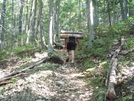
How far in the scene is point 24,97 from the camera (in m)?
4.13

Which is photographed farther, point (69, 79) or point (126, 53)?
point (126, 53)

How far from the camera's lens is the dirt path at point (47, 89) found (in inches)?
167

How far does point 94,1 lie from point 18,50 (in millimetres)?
10115

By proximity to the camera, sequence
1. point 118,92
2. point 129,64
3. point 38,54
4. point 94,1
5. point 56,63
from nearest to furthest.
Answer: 1. point 118,92
2. point 129,64
3. point 56,63
4. point 38,54
5. point 94,1

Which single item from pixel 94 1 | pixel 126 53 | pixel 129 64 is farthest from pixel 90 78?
pixel 94 1

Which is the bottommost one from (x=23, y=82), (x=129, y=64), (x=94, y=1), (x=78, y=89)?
(x=78, y=89)

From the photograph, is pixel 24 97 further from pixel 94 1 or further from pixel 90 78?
pixel 94 1

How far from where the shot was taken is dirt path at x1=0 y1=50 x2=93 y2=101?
4230mm

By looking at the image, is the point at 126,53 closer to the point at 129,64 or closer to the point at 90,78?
the point at 129,64

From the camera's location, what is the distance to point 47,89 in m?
4.84

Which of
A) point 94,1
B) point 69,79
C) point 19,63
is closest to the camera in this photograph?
point 69,79

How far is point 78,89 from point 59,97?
944 mm

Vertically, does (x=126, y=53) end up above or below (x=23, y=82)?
above

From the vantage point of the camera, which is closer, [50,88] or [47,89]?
[47,89]
